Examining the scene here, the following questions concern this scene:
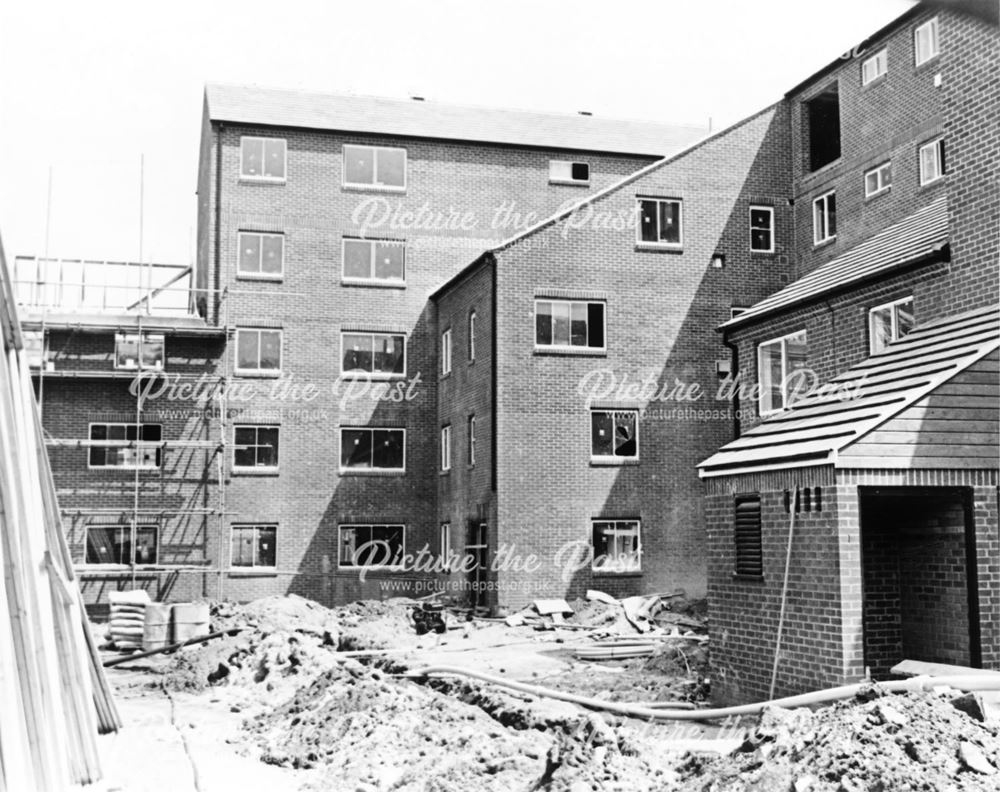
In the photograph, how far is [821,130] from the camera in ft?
100

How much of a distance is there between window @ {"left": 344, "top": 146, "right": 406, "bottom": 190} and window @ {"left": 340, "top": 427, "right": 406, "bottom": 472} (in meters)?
7.56

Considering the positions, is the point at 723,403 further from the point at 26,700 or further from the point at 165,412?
the point at 26,700

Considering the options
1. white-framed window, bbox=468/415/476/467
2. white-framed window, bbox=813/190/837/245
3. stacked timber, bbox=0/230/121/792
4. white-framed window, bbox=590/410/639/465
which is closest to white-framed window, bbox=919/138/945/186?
white-framed window, bbox=813/190/837/245

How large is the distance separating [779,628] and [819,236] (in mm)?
18587

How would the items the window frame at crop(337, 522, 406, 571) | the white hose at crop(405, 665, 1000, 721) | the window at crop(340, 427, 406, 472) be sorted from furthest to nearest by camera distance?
the window at crop(340, 427, 406, 472), the window frame at crop(337, 522, 406, 571), the white hose at crop(405, 665, 1000, 721)

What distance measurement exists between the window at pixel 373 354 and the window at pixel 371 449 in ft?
5.83

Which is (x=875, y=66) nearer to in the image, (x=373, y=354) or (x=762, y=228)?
(x=762, y=228)

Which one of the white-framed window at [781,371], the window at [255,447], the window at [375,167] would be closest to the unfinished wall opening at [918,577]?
the white-framed window at [781,371]

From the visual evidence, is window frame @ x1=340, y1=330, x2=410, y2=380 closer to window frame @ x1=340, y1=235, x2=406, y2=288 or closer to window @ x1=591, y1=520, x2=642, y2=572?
window frame @ x1=340, y1=235, x2=406, y2=288

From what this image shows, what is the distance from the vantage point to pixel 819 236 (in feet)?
95.6

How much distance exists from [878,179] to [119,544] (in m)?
22.5

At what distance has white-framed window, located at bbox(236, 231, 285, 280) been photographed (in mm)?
32719

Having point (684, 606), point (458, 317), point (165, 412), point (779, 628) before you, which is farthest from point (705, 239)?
point (779, 628)

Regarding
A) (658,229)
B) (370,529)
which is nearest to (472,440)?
(370,529)
